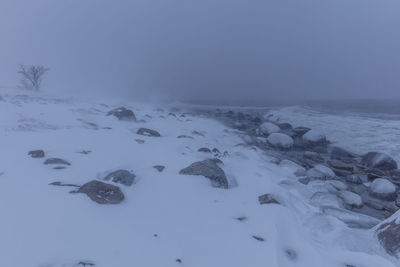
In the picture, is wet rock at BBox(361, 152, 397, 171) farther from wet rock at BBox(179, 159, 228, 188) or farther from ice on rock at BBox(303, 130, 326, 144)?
wet rock at BBox(179, 159, 228, 188)

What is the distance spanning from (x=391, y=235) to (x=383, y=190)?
4.34 m

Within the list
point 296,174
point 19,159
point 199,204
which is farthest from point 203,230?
point 296,174

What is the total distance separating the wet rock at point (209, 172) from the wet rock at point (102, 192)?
6.79 ft

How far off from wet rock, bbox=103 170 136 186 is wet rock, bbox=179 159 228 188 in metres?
1.38

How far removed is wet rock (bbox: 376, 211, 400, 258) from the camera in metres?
3.83

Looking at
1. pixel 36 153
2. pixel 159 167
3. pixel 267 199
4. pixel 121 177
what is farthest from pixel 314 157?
pixel 36 153

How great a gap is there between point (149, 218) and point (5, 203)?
2446 millimetres

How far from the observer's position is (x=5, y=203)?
3844 millimetres

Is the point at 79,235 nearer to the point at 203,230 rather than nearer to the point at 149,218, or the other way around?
the point at 149,218

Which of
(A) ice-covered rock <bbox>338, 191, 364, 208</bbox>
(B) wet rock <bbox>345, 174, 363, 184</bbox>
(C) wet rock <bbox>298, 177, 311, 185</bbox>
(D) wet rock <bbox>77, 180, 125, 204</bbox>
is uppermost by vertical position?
(D) wet rock <bbox>77, 180, 125, 204</bbox>

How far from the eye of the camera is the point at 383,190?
7.50 meters

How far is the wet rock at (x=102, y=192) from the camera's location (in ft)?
14.1

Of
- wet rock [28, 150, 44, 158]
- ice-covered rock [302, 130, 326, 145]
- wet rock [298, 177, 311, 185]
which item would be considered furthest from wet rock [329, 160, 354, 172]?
wet rock [28, 150, 44, 158]

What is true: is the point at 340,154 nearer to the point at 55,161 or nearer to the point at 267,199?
the point at 267,199
